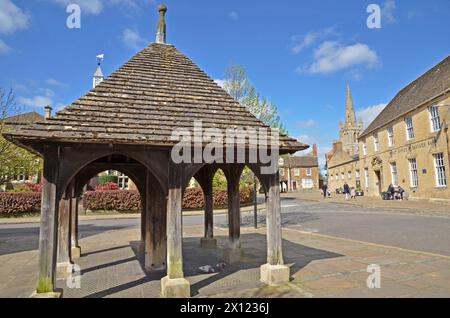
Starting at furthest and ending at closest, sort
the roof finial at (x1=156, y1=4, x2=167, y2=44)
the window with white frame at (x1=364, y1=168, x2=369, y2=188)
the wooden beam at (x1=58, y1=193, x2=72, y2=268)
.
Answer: the window with white frame at (x1=364, y1=168, x2=369, y2=188)
the roof finial at (x1=156, y1=4, x2=167, y2=44)
the wooden beam at (x1=58, y1=193, x2=72, y2=268)

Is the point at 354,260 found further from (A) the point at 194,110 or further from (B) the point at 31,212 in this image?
(B) the point at 31,212

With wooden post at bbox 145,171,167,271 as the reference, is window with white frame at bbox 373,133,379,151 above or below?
above

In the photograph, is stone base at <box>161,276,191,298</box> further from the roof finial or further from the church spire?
the church spire

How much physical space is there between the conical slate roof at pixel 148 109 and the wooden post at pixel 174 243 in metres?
0.74

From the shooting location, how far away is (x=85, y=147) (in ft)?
17.2

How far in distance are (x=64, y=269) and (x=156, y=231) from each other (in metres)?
2.34

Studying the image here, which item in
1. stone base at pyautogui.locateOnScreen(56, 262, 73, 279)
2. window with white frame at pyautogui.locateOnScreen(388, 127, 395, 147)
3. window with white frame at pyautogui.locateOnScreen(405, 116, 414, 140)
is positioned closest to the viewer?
stone base at pyautogui.locateOnScreen(56, 262, 73, 279)

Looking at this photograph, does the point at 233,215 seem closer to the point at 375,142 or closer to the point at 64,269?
the point at 64,269

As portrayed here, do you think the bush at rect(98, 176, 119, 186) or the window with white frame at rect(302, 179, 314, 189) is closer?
the bush at rect(98, 176, 119, 186)

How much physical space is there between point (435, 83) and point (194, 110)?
2464 centimetres

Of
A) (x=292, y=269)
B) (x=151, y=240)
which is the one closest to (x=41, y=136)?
(x=151, y=240)

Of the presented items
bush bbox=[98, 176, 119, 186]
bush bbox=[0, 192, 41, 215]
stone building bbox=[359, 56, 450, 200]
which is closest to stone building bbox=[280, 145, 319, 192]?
stone building bbox=[359, 56, 450, 200]

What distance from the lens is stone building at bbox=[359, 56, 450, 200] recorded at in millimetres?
21422

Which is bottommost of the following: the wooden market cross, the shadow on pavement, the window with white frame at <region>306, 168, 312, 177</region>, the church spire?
the shadow on pavement
